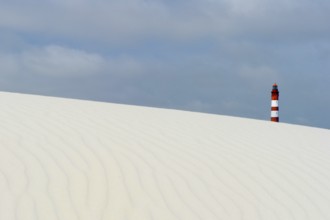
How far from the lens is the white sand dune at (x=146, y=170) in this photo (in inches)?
247

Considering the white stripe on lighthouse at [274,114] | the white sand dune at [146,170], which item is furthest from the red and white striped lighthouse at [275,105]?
the white sand dune at [146,170]

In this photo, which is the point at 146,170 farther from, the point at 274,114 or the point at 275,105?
the point at 275,105

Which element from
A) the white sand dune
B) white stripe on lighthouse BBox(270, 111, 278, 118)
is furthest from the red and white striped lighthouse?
the white sand dune

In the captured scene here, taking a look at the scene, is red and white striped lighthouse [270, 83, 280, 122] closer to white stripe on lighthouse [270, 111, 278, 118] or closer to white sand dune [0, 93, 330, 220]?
white stripe on lighthouse [270, 111, 278, 118]

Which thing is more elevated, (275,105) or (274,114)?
(275,105)

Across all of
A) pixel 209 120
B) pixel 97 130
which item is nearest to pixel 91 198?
pixel 97 130

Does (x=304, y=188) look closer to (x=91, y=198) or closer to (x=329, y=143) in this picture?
(x=91, y=198)

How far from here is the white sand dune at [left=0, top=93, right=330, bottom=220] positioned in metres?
6.27

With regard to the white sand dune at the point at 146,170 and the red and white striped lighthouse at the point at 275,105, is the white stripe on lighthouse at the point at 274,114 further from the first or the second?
the white sand dune at the point at 146,170

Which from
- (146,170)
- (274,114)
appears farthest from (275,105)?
(146,170)

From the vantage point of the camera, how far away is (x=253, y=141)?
32.1 ft

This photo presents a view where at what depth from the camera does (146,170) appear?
727cm

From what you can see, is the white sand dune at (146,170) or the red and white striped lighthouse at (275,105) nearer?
the white sand dune at (146,170)

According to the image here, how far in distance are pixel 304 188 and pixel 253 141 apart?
2.17 meters
